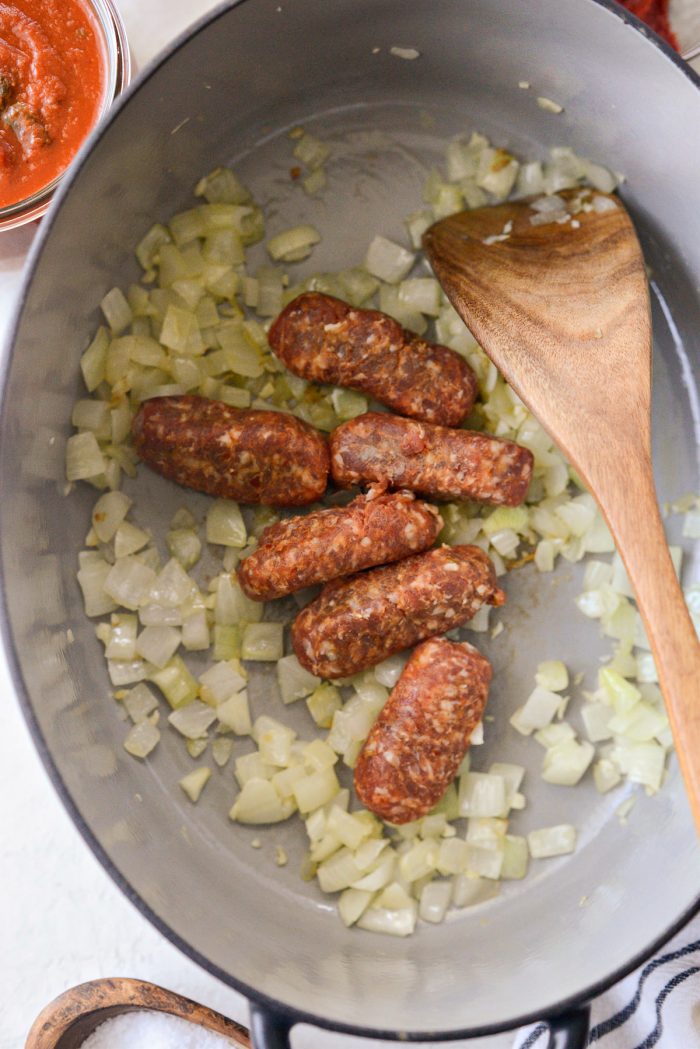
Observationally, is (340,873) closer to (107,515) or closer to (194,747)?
(194,747)

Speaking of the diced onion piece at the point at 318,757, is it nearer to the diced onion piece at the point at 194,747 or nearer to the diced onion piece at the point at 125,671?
the diced onion piece at the point at 194,747

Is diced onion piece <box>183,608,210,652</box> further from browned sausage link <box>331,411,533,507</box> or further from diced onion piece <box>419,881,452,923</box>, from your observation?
diced onion piece <box>419,881,452,923</box>

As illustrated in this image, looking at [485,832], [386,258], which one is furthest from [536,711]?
[386,258]

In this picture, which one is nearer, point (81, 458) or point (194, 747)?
point (81, 458)

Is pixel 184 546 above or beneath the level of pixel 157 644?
above

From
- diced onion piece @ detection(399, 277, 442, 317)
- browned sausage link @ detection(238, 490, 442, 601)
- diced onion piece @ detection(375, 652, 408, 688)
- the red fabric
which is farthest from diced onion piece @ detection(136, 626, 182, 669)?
the red fabric

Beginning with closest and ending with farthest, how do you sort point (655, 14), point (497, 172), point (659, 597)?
point (659, 597) < point (655, 14) < point (497, 172)

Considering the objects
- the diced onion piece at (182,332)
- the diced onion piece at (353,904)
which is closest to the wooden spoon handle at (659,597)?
the diced onion piece at (353,904)
